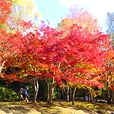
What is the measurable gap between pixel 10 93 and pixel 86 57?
9504 mm

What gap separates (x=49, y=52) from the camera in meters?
9.38

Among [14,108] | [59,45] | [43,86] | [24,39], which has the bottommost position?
[14,108]

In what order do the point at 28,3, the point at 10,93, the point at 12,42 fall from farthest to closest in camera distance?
the point at 28,3 → the point at 10,93 → the point at 12,42

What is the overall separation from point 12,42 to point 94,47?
5417 mm

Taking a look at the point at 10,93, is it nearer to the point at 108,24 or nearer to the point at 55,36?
the point at 55,36

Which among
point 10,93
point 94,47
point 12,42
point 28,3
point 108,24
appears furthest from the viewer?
point 108,24

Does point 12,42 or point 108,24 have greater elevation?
point 108,24

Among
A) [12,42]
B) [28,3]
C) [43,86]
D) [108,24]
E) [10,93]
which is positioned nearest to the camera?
[12,42]

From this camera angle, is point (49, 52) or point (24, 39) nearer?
point (49, 52)

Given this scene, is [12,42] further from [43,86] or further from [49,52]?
[43,86]

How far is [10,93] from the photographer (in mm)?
15352

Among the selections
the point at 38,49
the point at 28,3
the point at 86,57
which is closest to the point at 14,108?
the point at 38,49

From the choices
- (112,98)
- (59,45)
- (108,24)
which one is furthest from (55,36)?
(108,24)

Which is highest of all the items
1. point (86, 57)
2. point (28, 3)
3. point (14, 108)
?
point (28, 3)
